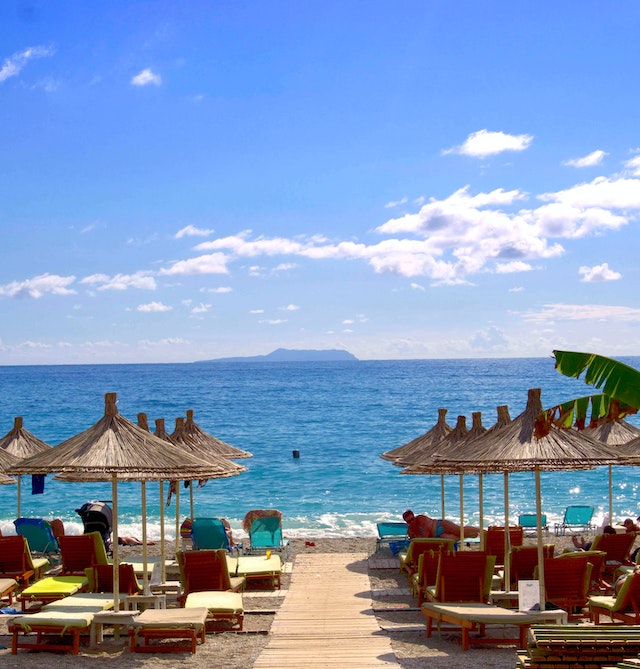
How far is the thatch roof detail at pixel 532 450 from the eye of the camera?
9.13 meters

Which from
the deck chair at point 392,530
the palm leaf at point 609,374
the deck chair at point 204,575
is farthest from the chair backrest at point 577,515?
the palm leaf at point 609,374

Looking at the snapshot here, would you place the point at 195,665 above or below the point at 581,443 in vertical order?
below

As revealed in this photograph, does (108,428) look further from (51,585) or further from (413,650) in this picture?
(413,650)

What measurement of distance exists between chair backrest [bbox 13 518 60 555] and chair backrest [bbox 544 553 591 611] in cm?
888

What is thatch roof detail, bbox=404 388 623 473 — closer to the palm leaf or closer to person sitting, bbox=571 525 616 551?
the palm leaf

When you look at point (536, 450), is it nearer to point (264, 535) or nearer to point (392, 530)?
point (264, 535)

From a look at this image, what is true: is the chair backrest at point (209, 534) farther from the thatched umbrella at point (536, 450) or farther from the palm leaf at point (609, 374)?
the palm leaf at point (609, 374)

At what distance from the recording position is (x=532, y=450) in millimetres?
9242

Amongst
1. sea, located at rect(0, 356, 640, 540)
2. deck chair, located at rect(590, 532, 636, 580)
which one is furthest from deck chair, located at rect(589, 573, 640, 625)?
deck chair, located at rect(590, 532, 636, 580)

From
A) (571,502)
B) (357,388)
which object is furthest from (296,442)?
(357,388)

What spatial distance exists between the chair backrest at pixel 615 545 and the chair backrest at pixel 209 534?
5.73 m

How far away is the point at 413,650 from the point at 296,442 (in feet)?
146

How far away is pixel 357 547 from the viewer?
16.3m

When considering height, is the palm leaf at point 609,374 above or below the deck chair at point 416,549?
above
